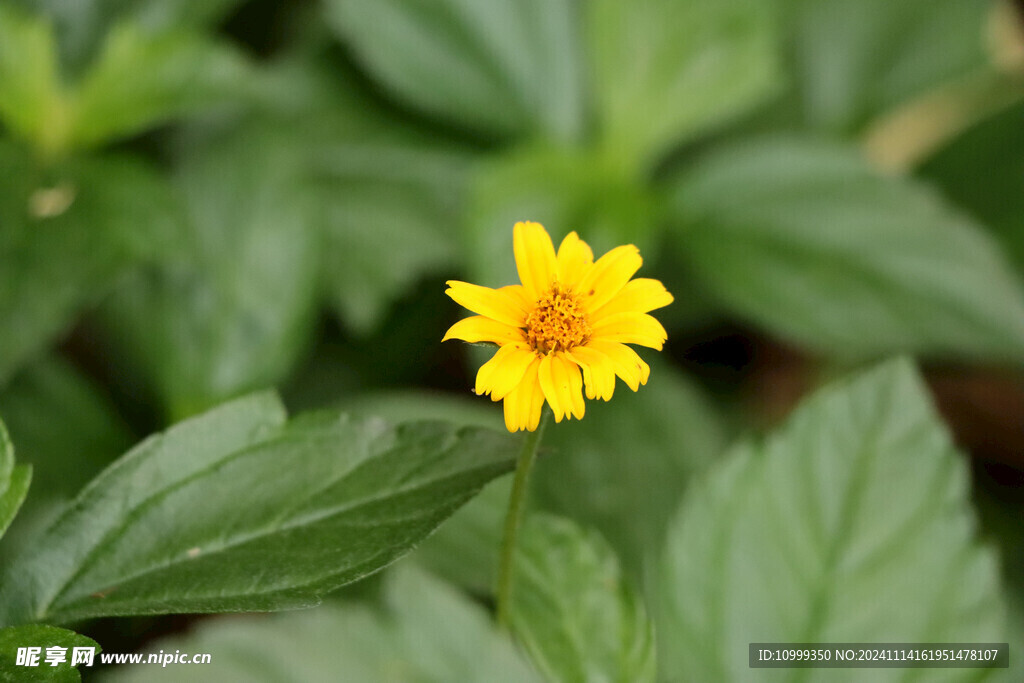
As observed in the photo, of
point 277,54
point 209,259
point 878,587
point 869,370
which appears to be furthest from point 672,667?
point 277,54

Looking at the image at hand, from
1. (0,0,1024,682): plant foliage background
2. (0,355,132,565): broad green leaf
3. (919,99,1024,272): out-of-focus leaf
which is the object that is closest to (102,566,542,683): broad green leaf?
(0,0,1024,682): plant foliage background

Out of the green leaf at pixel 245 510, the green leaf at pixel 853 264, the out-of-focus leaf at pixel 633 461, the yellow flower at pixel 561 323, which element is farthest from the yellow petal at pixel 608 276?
the green leaf at pixel 853 264

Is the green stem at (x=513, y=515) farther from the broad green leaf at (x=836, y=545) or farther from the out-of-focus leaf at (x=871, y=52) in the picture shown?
the out-of-focus leaf at (x=871, y=52)

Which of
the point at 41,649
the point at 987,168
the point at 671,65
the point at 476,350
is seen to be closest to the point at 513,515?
the point at 41,649

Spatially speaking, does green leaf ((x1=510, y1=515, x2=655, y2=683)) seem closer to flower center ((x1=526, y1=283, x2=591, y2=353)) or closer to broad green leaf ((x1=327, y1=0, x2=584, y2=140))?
flower center ((x1=526, y1=283, x2=591, y2=353))

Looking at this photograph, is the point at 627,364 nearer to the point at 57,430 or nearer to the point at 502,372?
the point at 502,372

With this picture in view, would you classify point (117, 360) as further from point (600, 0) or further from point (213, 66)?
point (600, 0)
